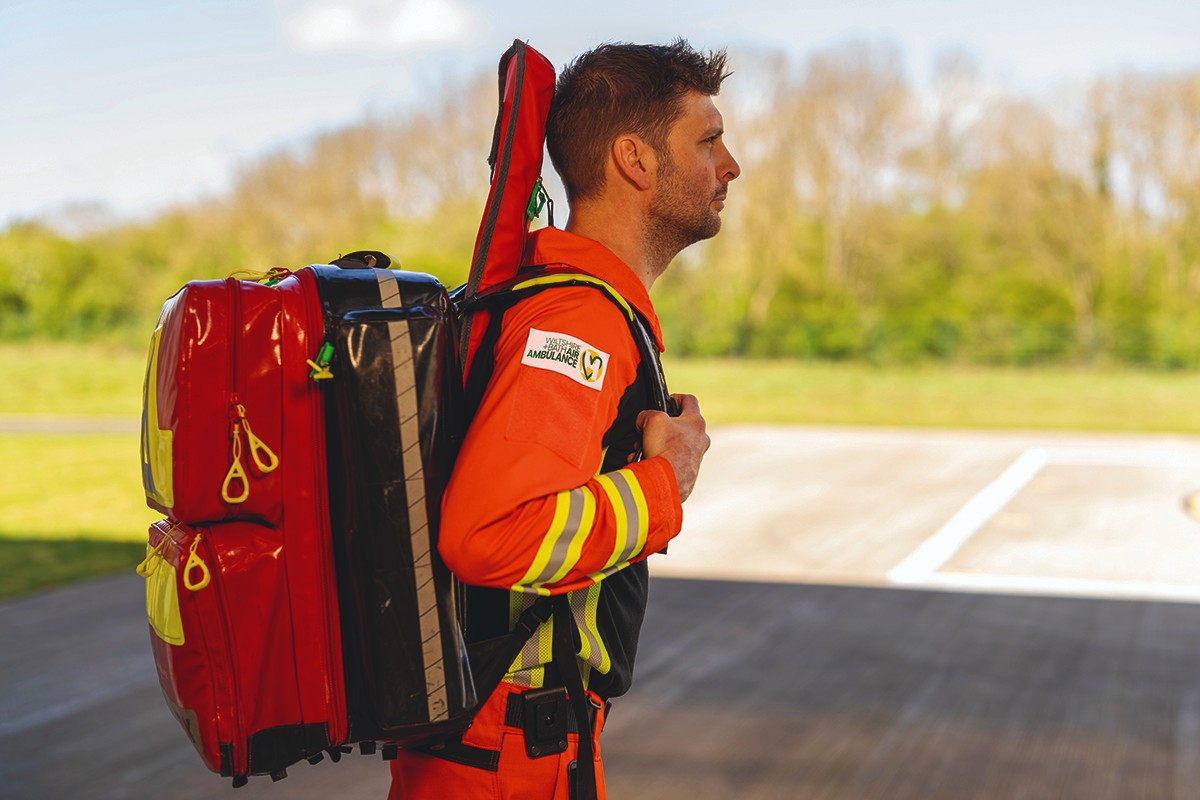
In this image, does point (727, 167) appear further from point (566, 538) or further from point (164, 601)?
point (164, 601)

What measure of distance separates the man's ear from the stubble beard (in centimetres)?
2

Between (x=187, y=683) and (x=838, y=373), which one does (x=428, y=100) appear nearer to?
(x=838, y=373)

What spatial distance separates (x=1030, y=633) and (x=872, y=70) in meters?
33.0

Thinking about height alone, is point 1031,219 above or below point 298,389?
below

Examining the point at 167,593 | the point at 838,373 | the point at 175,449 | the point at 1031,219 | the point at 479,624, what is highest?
the point at 175,449

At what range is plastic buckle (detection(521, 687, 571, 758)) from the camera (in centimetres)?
171

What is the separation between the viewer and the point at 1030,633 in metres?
6.14

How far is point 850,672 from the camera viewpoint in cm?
543

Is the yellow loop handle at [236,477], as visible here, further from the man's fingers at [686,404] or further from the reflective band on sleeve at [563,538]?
the man's fingers at [686,404]

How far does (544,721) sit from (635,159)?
33.2 inches

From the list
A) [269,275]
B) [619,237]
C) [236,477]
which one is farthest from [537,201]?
[236,477]

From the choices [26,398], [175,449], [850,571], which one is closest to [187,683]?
[175,449]

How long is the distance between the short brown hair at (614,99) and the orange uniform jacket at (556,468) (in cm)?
27

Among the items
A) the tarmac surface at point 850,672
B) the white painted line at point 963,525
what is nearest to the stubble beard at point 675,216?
the tarmac surface at point 850,672
